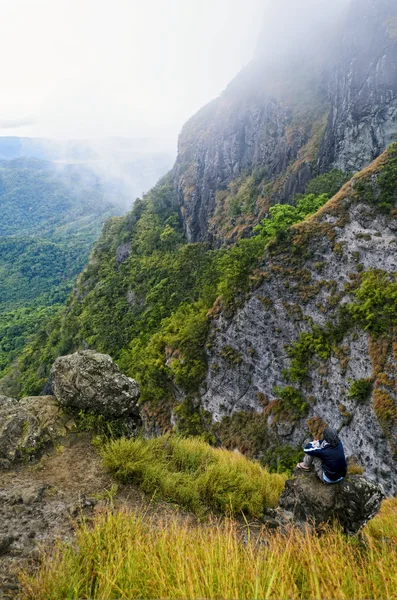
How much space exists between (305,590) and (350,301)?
660 inches

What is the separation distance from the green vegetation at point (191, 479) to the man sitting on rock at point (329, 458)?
1.52 meters

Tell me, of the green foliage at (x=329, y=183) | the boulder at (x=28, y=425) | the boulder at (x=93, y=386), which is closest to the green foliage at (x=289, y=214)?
the green foliage at (x=329, y=183)

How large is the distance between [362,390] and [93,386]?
12397 millimetres

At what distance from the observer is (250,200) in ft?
168

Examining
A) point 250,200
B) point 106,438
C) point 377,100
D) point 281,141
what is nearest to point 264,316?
point 106,438

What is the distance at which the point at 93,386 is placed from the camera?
801cm

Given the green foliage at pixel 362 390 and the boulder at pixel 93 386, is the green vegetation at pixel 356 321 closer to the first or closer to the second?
the green foliage at pixel 362 390

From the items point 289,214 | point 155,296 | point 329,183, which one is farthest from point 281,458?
point 329,183

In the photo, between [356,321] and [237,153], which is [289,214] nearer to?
[356,321]

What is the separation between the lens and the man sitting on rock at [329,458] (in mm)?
5301

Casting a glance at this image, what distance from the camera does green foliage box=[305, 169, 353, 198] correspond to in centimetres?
3500

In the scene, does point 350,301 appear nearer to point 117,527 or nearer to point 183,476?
point 183,476

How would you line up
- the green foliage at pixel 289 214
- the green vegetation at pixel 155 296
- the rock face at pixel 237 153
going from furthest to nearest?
the rock face at pixel 237 153 < the green foliage at pixel 289 214 < the green vegetation at pixel 155 296

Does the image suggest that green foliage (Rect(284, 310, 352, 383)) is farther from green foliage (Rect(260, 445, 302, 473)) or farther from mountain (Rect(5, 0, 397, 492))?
green foliage (Rect(260, 445, 302, 473))
